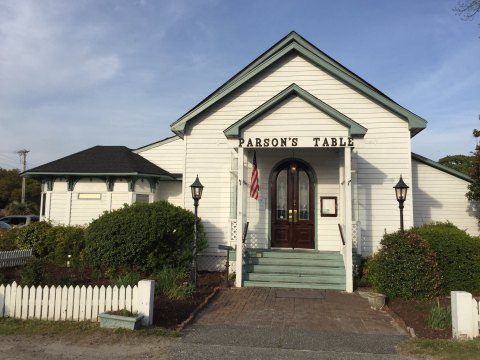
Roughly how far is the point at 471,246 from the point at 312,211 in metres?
4.65

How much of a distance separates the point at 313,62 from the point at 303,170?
3.77 metres

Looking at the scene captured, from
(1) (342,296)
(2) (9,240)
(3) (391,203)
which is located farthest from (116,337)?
(2) (9,240)

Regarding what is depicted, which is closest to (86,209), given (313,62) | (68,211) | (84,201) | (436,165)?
(84,201)

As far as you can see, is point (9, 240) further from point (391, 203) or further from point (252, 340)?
point (391, 203)

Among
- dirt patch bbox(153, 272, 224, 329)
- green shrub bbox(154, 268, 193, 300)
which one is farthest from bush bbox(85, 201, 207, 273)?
dirt patch bbox(153, 272, 224, 329)

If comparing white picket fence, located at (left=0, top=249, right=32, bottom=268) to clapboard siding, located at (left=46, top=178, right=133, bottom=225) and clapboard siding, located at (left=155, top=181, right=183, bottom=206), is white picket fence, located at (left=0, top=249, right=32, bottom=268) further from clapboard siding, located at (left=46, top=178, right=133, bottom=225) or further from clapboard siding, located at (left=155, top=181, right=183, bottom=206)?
clapboard siding, located at (left=155, top=181, right=183, bottom=206)

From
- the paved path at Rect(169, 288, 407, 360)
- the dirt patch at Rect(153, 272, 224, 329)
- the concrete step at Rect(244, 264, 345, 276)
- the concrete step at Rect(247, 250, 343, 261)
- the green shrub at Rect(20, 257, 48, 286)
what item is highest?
the concrete step at Rect(247, 250, 343, 261)

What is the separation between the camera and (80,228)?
1391 cm

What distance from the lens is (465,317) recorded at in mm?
6289

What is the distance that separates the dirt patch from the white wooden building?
5.25ft

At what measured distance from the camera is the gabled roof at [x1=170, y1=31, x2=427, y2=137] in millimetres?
12336

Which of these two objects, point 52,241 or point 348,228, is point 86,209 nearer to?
point 52,241

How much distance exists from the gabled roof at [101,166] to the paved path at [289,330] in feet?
23.0

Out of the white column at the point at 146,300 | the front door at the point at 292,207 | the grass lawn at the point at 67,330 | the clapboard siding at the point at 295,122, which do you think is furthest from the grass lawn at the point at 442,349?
the front door at the point at 292,207
